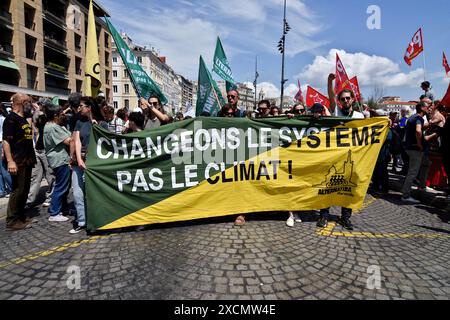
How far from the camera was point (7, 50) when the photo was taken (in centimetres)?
2556

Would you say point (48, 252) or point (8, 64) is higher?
point (8, 64)

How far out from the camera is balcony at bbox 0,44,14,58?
2451 cm

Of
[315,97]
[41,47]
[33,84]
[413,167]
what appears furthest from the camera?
[41,47]

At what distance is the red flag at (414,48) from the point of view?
9953 millimetres

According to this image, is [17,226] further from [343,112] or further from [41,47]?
[41,47]

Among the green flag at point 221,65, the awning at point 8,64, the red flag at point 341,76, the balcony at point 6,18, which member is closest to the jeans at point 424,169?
the red flag at point 341,76

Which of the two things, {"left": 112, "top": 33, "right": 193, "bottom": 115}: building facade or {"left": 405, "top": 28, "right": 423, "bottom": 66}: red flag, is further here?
{"left": 112, "top": 33, "right": 193, "bottom": 115}: building facade

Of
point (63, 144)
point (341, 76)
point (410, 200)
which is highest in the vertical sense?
point (341, 76)

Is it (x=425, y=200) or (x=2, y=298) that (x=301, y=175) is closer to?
(x=425, y=200)

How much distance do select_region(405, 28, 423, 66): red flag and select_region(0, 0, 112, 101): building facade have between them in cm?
1952

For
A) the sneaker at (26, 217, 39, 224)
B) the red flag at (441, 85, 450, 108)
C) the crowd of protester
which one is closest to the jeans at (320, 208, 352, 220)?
the crowd of protester

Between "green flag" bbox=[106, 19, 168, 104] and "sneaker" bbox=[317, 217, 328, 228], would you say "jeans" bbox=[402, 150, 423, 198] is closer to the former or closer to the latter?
"sneaker" bbox=[317, 217, 328, 228]

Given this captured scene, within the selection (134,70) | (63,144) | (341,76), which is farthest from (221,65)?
(63,144)

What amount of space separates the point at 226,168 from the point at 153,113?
183 cm
